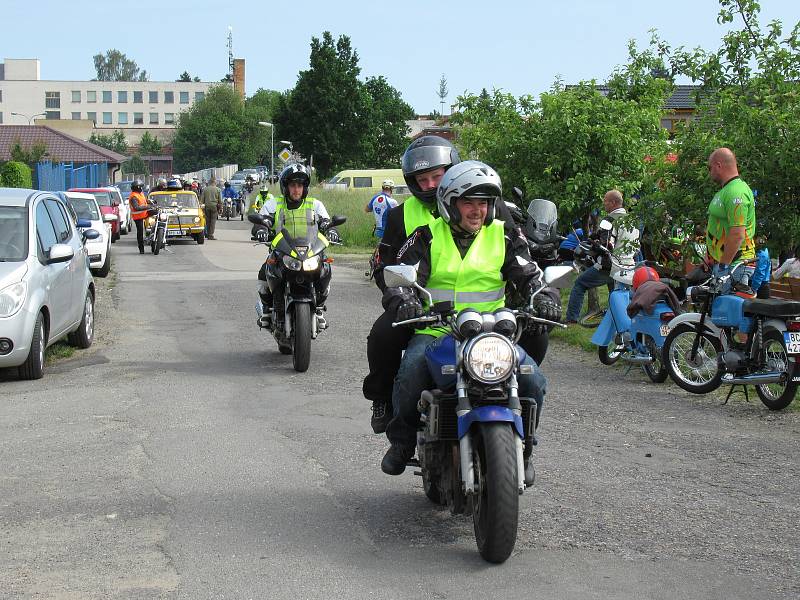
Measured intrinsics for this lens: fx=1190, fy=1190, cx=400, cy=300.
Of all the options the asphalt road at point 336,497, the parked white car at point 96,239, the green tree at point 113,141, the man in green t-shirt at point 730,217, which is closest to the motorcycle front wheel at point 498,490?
the asphalt road at point 336,497

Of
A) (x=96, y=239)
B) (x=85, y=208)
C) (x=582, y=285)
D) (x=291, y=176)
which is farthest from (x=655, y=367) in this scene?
(x=85, y=208)

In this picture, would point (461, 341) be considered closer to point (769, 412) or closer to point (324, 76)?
point (769, 412)

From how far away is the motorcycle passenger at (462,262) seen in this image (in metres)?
5.47

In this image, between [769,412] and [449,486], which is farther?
[769,412]

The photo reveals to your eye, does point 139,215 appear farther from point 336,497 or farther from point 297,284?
point 336,497

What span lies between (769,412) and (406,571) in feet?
16.4

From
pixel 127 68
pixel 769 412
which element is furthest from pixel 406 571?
pixel 127 68

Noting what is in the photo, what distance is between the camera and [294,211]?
11711 mm

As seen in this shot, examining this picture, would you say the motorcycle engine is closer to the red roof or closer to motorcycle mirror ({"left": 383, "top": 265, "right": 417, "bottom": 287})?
motorcycle mirror ({"left": 383, "top": 265, "right": 417, "bottom": 287})

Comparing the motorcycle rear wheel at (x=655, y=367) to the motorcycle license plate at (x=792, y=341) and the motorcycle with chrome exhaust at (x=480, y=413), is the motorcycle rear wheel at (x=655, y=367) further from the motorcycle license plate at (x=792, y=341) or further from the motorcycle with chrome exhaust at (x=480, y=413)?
the motorcycle with chrome exhaust at (x=480, y=413)

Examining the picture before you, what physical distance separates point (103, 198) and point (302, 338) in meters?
25.8

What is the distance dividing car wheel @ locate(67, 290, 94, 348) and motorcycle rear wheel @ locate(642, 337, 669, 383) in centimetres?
597

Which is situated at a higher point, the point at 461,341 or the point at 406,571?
the point at 461,341

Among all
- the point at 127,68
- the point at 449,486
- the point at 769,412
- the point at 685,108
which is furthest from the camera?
→ the point at 127,68
